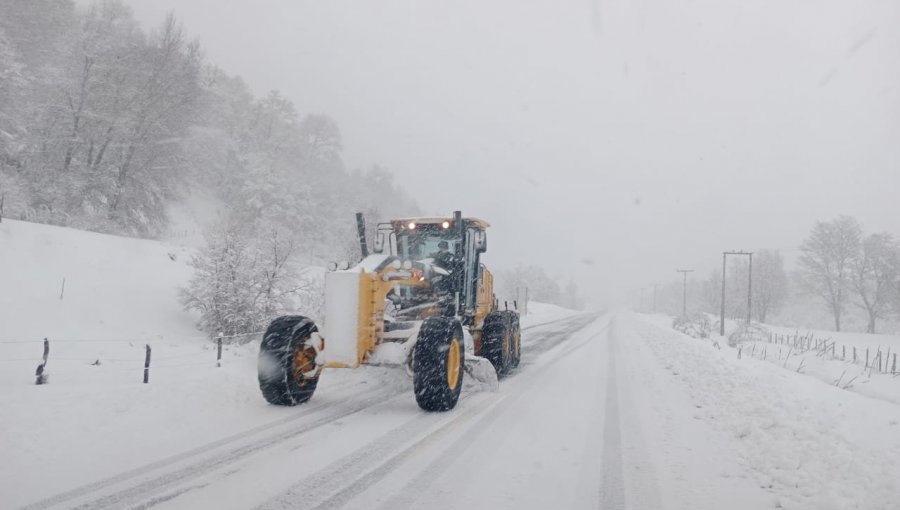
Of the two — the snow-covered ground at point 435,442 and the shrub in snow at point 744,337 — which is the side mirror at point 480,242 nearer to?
the snow-covered ground at point 435,442

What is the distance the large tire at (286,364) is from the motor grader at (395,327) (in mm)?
13

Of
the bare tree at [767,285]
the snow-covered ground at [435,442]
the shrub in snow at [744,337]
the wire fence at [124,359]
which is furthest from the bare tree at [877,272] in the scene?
the wire fence at [124,359]

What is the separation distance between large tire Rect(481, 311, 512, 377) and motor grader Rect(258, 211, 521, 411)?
1.23 metres

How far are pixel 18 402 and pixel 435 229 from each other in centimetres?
623

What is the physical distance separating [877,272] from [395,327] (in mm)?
56490

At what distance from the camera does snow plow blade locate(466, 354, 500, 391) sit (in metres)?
8.50

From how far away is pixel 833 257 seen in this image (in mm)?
48469

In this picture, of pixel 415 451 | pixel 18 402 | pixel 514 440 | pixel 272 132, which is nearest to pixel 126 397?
pixel 18 402

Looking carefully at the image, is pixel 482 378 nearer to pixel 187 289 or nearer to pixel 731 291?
pixel 187 289

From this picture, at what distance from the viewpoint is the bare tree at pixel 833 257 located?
47.4 metres

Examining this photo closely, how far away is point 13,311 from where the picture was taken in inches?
464

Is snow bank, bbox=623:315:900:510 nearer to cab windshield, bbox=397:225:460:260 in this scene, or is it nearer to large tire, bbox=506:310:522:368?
large tire, bbox=506:310:522:368

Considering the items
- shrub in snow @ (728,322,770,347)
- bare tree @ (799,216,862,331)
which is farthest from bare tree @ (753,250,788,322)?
shrub in snow @ (728,322,770,347)

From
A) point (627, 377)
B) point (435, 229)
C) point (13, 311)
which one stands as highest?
point (435, 229)
